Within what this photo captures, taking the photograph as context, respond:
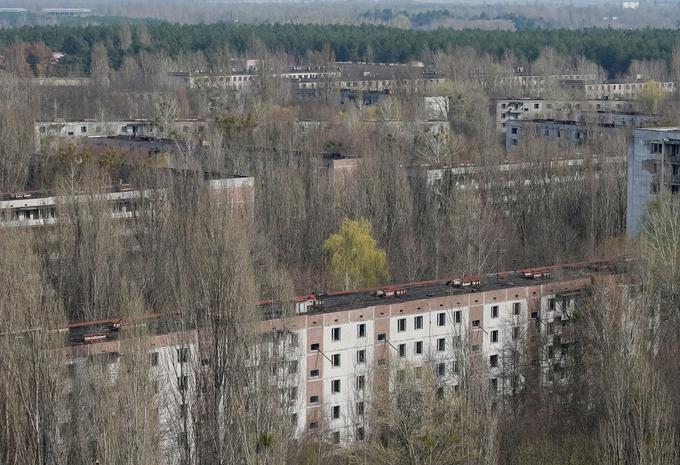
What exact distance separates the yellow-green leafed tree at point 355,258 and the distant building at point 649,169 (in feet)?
11.8

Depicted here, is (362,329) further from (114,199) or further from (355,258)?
(114,199)

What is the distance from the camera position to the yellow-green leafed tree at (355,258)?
58.4ft

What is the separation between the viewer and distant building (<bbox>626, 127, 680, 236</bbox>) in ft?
63.5

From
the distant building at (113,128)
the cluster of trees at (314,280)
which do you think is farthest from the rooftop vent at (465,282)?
the distant building at (113,128)

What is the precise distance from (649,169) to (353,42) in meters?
33.4

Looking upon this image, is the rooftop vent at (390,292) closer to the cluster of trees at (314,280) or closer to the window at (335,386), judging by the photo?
the cluster of trees at (314,280)

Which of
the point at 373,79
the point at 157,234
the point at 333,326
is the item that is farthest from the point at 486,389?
the point at 373,79

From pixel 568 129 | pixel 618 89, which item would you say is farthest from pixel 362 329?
pixel 618 89

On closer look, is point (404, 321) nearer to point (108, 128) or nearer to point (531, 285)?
point (531, 285)

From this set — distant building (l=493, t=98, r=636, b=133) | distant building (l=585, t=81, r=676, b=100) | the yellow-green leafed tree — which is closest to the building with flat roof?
the yellow-green leafed tree

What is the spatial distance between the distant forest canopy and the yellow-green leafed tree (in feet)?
92.2

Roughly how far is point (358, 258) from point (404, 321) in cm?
450

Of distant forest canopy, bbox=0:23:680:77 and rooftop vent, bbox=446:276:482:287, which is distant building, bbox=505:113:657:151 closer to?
rooftop vent, bbox=446:276:482:287

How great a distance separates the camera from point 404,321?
45.0ft
